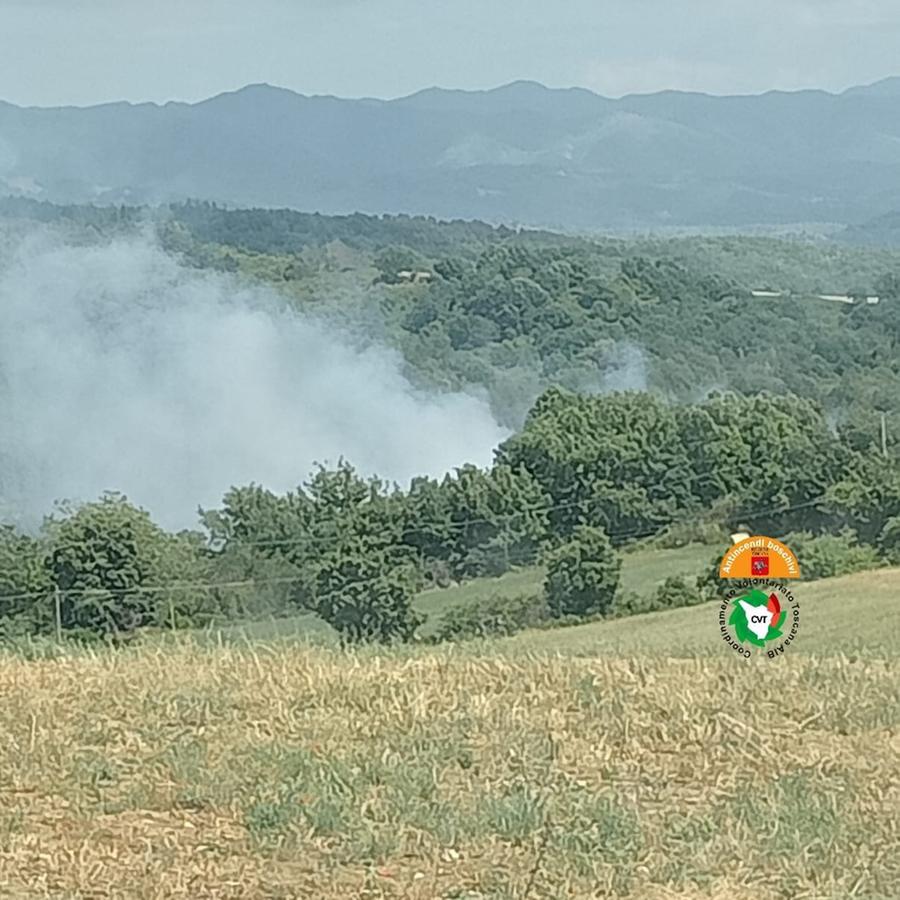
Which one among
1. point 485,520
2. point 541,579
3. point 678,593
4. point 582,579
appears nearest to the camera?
point 678,593

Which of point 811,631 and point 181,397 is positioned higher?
point 181,397

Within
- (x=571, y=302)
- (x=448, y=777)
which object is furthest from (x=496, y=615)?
(x=571, y=302)

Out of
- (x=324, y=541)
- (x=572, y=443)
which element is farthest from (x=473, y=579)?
(x=572, y=443)

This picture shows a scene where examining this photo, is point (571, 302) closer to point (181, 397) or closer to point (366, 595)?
point (181, 397)

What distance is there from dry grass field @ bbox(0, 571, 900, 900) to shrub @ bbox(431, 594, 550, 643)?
922 inches

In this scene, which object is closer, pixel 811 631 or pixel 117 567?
pixel 811 631

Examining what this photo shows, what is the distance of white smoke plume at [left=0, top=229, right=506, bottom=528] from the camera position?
290 feet

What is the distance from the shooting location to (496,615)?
1344 inches

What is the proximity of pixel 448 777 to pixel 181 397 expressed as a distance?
3929 inches

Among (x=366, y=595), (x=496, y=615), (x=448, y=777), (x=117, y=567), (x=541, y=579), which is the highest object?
(x=448, y=777)

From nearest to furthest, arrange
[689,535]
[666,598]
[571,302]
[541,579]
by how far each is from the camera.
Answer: [666,598]
[541,579]
[689,535]
[571,302]

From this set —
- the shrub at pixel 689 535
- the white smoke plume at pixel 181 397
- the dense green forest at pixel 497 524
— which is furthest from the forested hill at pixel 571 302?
the shrub at pixel 689 535

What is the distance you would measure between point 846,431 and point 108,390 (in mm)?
59373

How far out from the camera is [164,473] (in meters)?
91.7
